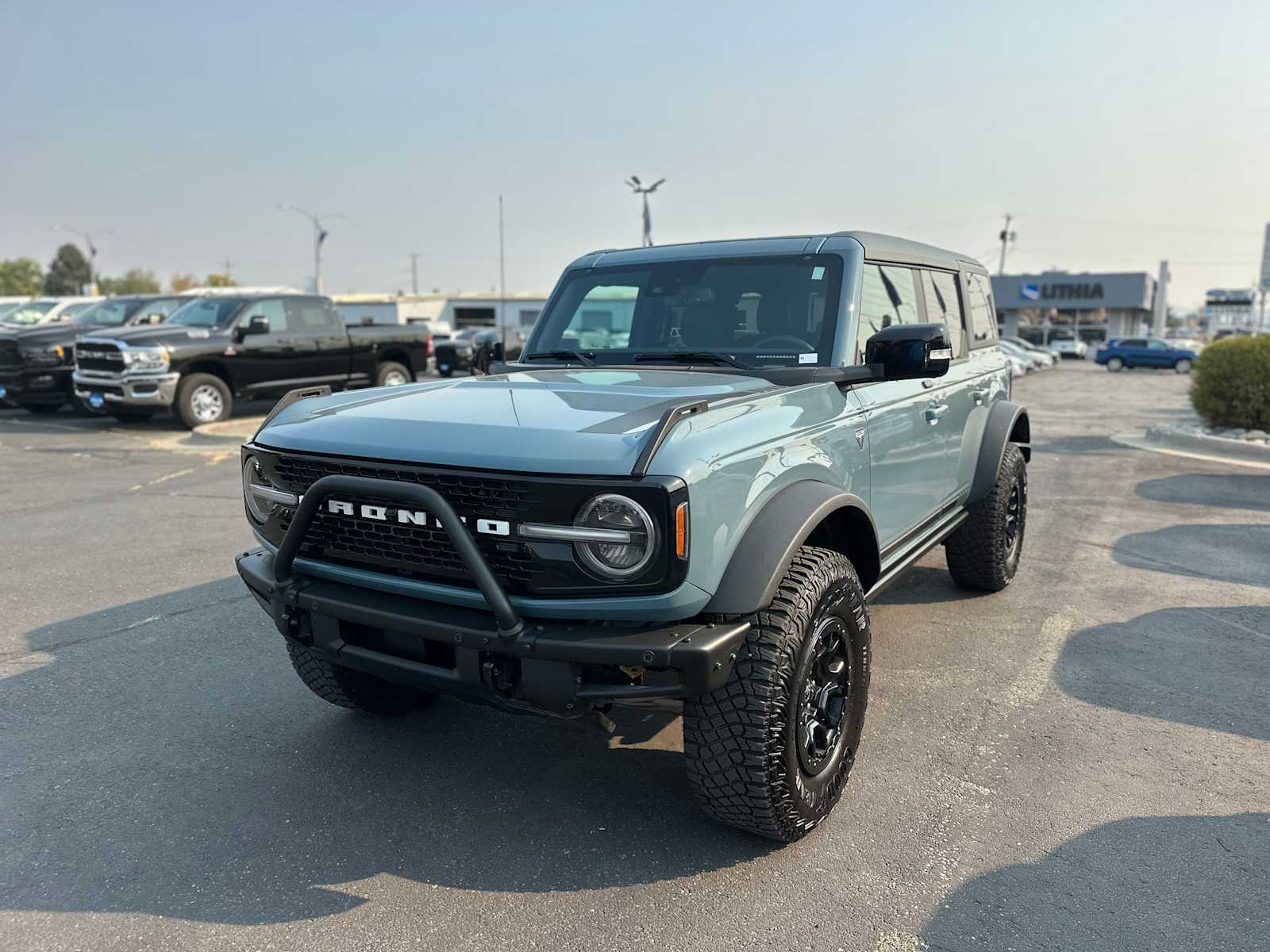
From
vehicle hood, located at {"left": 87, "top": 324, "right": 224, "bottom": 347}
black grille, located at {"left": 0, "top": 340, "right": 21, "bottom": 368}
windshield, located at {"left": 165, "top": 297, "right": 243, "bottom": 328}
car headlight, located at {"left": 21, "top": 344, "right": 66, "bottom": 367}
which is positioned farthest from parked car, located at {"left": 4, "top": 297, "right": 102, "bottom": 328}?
vehicle hood, located at {"left": 87, "top": 324, "right": 224, "bottom": 347}

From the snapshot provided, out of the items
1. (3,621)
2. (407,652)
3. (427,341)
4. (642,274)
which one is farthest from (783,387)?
(427,341)

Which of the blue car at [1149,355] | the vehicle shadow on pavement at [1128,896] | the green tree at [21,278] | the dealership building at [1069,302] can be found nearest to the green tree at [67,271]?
the green tree at [21,278]

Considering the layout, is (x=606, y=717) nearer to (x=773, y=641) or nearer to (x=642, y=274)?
(x=773, y=641)

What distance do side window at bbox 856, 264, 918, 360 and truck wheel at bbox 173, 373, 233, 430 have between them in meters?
11.2

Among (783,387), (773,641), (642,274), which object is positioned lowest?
(773,641)

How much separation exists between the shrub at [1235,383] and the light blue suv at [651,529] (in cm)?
1133

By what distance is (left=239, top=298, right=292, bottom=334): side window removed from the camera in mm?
13586

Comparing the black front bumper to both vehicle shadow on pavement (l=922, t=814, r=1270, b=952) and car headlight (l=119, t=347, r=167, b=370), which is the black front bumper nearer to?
vehicle shadow on pavement (l=922, t=814, r=1270, b=952)

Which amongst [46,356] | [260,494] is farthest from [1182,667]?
[46,356]

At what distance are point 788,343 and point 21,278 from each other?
135m

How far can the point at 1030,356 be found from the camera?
129ft

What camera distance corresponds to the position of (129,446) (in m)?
12.2

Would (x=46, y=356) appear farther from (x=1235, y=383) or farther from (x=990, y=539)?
(x=1235, y=383)

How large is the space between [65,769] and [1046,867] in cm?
353
